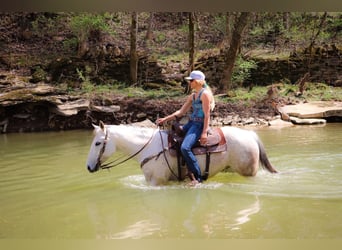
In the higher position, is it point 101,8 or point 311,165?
point 101,8

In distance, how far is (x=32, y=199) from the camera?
412 cm

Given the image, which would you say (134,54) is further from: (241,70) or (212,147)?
(212,147)

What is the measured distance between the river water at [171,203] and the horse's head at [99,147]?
303 mm

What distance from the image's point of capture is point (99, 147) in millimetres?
4184

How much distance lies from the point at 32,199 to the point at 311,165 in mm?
3227

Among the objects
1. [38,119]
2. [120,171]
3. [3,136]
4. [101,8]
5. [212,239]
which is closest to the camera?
[212,239]

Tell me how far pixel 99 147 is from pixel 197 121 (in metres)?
0.98

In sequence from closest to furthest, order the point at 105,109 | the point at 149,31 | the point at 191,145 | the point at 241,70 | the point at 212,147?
the point at 191,145
the point at 212,147
the point at 105,109
the point at 241,70
the point at 149,31

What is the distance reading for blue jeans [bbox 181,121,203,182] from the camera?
4070 millimetres

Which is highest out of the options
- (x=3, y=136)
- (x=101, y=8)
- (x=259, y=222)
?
(x=101, y=8)

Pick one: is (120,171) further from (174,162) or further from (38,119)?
(38,119)

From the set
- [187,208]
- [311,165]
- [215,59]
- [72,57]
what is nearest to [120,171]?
[187,208]

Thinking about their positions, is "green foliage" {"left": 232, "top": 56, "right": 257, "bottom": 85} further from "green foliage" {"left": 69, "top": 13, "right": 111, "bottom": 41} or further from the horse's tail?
the horse's tail

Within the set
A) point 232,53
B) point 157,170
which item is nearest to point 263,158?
point 157,170
